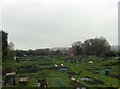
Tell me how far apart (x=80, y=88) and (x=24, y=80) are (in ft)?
19.3

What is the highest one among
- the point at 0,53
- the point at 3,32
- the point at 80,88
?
the point at 3,32

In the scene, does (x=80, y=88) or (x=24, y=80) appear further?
(x=24, y=80)

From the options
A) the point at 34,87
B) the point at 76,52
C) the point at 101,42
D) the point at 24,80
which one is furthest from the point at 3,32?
the point at 76,52

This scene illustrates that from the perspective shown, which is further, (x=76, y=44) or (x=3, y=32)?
(x=76, y=44)

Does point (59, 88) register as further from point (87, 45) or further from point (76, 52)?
point (76, 52)

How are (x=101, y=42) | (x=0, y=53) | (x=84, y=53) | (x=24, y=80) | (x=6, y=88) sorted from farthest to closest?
(x=84, y=53), (x=101, y=42), (x=0, y=53), (x=24, y=80), (x=6, y=88)

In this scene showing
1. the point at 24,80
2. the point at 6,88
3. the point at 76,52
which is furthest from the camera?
the point at 76,52

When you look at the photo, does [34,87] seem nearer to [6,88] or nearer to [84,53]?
[6,88]

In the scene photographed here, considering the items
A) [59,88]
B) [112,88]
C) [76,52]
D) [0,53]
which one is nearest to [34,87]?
[59,88]

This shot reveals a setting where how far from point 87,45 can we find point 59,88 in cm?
5457

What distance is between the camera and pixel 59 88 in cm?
1936

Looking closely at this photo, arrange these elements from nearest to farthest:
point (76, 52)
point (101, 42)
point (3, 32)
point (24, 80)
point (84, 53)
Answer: point (24, 80)
point (3, 32)
point (101, 42)
point (84, 53)
point (76, 52)

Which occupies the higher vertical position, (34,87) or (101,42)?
(101,42)

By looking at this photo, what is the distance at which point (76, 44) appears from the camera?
83750 millimetres
